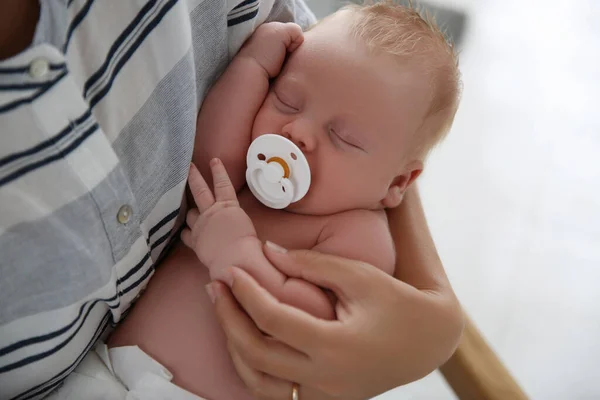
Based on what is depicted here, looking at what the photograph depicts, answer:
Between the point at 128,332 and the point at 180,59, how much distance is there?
0.92ft

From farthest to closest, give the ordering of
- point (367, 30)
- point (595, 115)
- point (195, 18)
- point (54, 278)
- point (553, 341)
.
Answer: point (595, 115) → point (553, 341) → point (367, 30) → point (195, 18) → point (54, 278)

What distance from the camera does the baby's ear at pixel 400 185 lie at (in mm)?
722

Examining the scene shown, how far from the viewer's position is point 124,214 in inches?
19.4

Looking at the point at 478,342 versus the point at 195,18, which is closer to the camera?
the point at 195,18

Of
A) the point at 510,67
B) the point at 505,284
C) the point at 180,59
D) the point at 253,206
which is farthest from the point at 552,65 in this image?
the point at 180,59

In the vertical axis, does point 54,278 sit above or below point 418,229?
above

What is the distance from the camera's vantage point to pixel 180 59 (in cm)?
53

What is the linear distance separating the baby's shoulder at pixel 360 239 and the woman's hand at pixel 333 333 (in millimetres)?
45

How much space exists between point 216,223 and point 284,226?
11 centimetres

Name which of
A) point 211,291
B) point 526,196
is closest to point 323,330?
point 211,291

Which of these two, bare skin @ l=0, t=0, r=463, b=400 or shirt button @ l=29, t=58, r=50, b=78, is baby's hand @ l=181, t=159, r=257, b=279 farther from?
shirt button @ l=29, t=58, r=50, b=78

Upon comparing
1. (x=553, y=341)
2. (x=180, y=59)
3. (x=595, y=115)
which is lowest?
(x=553, y=341)

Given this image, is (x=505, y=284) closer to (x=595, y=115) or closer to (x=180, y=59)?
(x=595, y=115)

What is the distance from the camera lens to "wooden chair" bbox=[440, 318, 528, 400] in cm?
67
